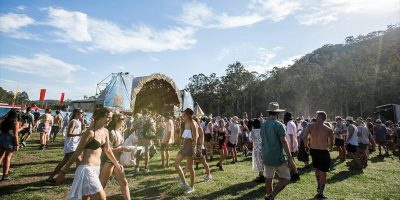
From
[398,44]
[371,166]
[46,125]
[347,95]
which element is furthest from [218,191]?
[398,44]

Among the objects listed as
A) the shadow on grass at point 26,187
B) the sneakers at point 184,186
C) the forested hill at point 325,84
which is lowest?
the shadow on grass at point 26,187

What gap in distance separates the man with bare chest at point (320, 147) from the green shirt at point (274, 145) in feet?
5.48

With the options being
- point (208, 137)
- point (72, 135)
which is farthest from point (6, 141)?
point (208, 137)

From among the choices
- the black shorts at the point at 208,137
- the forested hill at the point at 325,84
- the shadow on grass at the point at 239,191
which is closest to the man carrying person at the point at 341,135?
the black shorts at the point at 208,137

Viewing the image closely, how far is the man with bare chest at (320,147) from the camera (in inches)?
296

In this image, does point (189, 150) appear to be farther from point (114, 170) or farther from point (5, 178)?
point (5, 178)

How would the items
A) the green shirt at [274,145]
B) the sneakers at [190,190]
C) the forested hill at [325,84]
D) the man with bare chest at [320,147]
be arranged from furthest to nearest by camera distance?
the forested hill at [325,84] < the sneakers at [190,190] < the man with bare chest at [320,147] < the green shirt at [274,145]

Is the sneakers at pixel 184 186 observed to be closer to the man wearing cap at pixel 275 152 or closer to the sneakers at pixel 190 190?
the sneakers at pixel 190 190

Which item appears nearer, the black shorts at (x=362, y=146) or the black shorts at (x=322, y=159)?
the black shorts at (x=322, y=159)

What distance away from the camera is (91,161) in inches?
176

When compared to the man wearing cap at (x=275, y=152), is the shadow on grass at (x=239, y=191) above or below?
below

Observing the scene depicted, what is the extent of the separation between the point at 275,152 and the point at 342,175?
19.4 feet

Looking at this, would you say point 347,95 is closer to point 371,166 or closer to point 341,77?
point 341,77

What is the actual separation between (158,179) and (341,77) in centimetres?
5489
